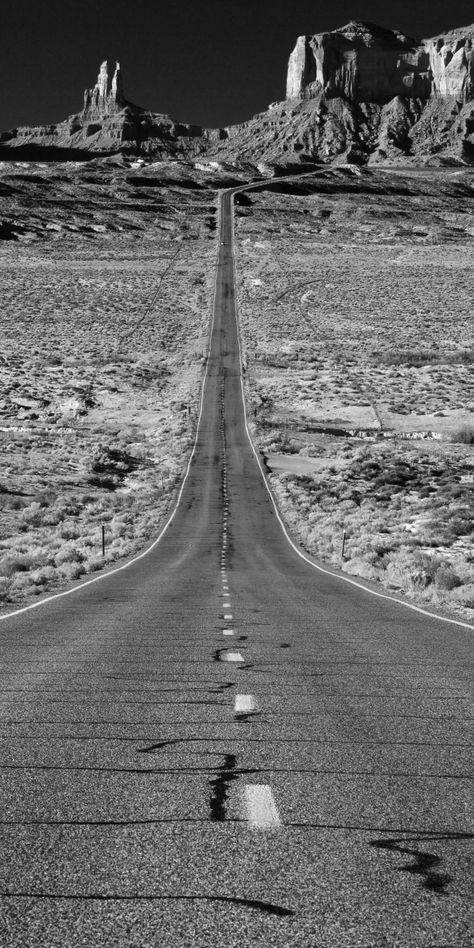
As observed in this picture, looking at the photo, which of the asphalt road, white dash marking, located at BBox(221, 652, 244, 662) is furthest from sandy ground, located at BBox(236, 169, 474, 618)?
the asphalt road

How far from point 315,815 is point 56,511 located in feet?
116

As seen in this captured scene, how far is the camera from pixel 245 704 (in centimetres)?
673

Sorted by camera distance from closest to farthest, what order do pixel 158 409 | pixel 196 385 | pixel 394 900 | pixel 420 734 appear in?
1. pixel 394 900
2. pixel 420 734
3. pixel 158 409
4. pixel 196 385

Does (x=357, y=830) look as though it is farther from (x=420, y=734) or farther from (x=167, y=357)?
(x=167, y=357)

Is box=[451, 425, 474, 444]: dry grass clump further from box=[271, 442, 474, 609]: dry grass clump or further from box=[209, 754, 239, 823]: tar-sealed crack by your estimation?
box=[209, 754, 239, 823]: tar-sealed crack

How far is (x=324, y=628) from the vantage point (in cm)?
1203

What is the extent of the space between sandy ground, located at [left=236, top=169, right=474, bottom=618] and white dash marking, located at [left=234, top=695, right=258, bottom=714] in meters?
9.47

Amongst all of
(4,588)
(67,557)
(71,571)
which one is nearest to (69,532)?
(67,557)

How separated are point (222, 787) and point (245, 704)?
2012 mm

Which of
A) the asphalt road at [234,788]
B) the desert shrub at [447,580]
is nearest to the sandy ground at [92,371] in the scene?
the asphalt road at [234,788]

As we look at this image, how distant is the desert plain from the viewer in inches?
1313

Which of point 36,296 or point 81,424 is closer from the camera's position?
point 81,424

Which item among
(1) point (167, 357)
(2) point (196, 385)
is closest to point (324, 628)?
(2) point (196, 385)

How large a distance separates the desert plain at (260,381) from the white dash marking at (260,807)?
11464 millimetres
